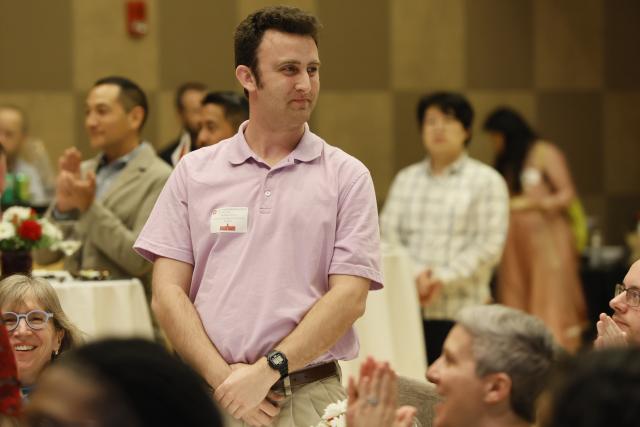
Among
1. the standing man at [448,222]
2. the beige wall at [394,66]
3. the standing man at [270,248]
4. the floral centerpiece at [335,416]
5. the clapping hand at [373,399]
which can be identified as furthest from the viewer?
the beige wall at [394,66]

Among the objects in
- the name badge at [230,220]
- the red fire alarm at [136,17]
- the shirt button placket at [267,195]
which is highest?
the red fire alarm at [136,17]

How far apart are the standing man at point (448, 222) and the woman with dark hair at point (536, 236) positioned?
5.05 ft

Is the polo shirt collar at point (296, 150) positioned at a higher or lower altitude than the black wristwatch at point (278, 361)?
higher

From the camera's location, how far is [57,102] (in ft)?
26.9

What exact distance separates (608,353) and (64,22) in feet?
23.6

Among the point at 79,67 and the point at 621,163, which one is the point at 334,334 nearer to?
the point at 79,67

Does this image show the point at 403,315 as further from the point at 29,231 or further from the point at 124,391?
the point at 124,391

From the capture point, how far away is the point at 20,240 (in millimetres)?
4375

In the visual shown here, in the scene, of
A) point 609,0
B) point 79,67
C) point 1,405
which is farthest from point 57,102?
point 1,405

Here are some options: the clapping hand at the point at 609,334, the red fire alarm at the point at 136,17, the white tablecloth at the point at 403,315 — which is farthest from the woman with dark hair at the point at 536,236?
the clapping hand at the point at 609,334

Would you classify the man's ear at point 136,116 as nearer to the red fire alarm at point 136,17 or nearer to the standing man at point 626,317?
the standing man at point 626,317

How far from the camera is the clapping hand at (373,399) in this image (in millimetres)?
2123

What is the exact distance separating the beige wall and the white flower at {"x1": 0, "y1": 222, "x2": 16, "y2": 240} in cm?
380

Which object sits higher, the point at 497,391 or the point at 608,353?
the point at 608,353
